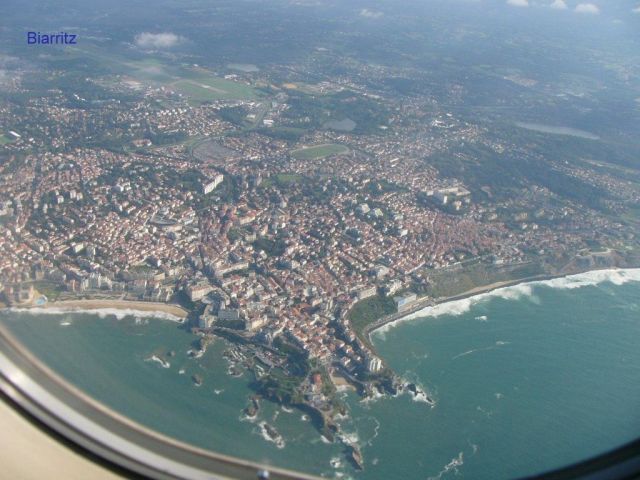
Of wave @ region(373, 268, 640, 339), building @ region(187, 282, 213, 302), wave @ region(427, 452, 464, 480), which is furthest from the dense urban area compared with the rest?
wave @ region(427, 452, 464, 480)

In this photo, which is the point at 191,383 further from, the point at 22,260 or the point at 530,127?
the point at 530,127

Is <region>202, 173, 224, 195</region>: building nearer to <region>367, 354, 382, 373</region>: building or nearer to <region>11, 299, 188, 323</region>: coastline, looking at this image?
<region>11, 299, 188, 323</region>: coastline

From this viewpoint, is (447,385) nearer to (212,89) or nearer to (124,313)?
(124,313)

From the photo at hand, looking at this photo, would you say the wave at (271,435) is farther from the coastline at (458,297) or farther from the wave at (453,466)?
the coastline at (458,297)

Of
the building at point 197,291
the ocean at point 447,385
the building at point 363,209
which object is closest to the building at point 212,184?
the building at point 363,209

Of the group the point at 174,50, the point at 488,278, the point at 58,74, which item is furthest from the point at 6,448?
the point at 174,50

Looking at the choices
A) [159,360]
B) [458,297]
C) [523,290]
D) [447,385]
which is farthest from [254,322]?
[523,290]
